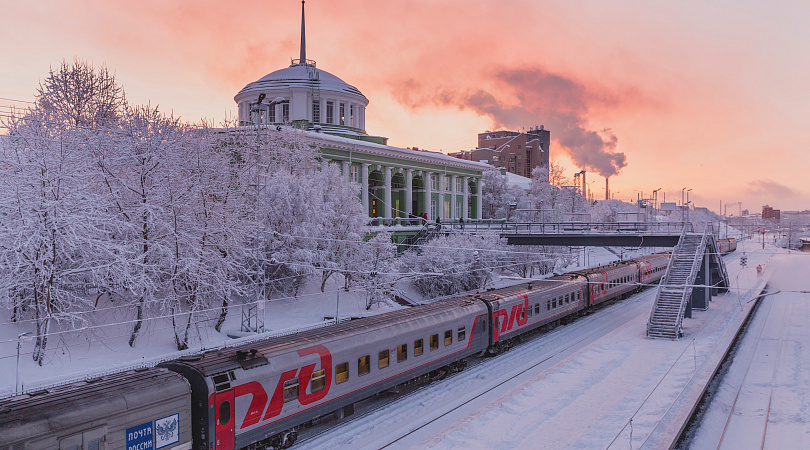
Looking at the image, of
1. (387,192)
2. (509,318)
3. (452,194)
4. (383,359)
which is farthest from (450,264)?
(452,194)

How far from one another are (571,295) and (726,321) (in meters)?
12.0

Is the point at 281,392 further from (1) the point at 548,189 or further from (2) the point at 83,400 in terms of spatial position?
(1) the point at 548,189

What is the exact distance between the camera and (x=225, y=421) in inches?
547

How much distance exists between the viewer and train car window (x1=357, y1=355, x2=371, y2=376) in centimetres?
1838

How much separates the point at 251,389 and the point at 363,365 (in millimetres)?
4825

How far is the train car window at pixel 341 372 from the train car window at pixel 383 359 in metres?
1.65

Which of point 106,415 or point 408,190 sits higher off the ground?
point 408,190

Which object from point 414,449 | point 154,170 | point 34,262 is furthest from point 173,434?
point 154,170

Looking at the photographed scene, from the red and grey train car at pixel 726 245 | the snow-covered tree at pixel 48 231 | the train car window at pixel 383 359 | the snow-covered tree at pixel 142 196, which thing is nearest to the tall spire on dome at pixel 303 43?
the snow-covered tree at pixel 142 196

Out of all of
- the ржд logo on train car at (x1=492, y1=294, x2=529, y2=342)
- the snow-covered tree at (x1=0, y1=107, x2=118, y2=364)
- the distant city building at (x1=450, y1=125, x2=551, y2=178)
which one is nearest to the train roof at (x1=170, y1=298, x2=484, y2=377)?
the ржд logo on train car at (x1=492, y1=294, x2=529, y2=342)

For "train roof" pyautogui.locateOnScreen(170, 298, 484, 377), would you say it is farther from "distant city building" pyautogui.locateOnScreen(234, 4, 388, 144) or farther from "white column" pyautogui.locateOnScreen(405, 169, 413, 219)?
"distant city building" pyautogui.locateOnScreen(234, 4, 388, 144)

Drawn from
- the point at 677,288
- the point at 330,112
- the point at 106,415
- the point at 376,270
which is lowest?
the point at 106,415

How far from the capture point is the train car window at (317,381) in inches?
651

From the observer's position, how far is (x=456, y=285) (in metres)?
45.0
